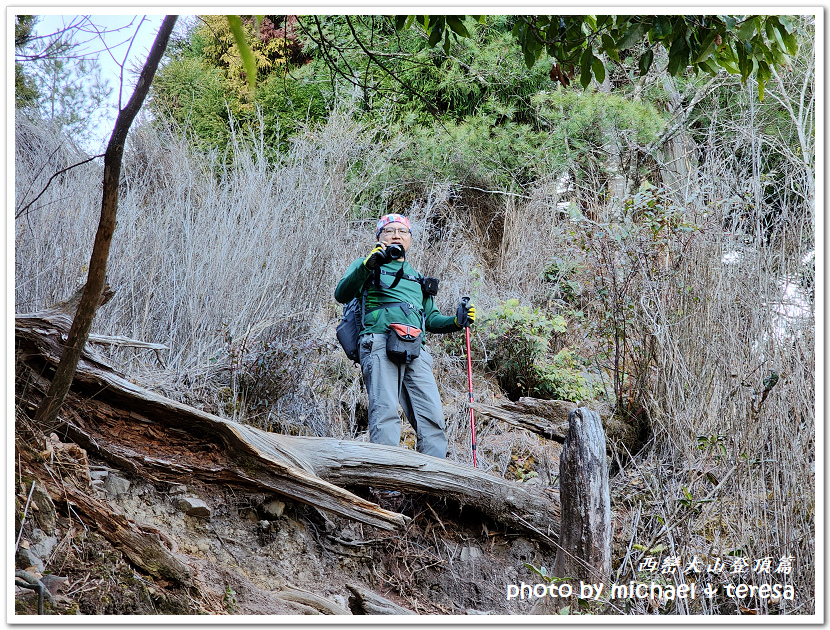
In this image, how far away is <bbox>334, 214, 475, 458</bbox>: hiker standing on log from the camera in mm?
3895

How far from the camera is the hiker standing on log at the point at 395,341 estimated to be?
12.8 ft

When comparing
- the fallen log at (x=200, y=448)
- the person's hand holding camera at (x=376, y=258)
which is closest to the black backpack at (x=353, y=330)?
the person's hand holding camera at (x=376, y=258)

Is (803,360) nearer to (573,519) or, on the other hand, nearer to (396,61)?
(573,519)

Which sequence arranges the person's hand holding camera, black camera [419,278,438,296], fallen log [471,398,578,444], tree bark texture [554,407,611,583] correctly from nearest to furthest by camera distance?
tree bark texture [554,407,611,583] < the person's hand holding camera < black camera [419,278,438,296] < fallen log [471,398,578,444]

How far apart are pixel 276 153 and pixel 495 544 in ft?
15.7

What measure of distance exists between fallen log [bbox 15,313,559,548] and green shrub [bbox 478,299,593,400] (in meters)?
2.91

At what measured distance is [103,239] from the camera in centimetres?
252

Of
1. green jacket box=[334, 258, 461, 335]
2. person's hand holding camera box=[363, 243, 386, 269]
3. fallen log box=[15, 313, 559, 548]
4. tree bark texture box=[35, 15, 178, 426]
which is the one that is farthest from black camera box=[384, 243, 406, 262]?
tree bark texture box=[35, 15, 178, 426]

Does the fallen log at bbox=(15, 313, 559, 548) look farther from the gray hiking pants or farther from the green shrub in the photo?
the green shrub

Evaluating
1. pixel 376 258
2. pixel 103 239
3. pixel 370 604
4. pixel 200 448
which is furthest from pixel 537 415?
pixel 103 239

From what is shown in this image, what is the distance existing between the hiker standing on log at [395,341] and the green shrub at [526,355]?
228 centimetres

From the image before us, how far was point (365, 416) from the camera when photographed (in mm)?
5719

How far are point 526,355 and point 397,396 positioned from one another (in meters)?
2.72

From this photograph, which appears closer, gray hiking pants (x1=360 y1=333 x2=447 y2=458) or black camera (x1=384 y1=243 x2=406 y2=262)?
black camera (x1=384 y1=243 x2=406 y2=262)
